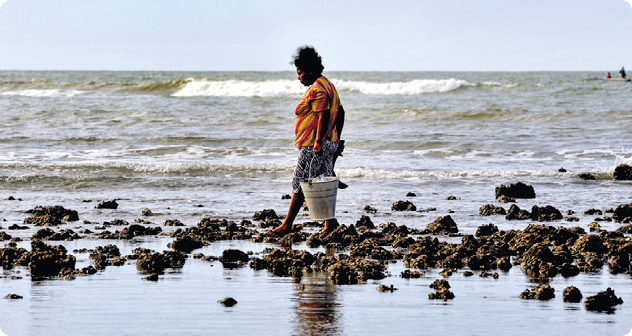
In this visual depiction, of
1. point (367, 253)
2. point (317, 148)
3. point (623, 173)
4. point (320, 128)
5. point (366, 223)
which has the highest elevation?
point (320, 128)

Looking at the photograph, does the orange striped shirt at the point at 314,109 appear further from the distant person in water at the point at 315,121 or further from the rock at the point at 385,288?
the rock at the point at 385,288

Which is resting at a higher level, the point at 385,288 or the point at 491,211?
the point at 491,211

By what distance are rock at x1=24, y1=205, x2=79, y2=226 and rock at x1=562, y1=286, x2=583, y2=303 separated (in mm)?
5736

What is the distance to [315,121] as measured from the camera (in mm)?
7137

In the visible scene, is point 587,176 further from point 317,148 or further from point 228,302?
point 228,302

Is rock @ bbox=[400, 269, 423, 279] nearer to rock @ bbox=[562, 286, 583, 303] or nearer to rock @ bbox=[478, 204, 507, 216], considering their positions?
rock @ bbox=[562, 286, 583, 303]

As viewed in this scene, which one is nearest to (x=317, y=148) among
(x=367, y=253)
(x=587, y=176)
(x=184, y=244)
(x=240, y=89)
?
(x=367, y=253)

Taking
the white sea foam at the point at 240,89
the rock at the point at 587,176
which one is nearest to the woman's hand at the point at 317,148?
the rock at the point at 587,176

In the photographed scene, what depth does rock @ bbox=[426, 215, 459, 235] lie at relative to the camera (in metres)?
7.58

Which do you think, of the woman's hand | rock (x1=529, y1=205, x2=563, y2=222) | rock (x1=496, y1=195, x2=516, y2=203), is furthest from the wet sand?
rock (x1=496, y1=195, x2=516, y2=203)

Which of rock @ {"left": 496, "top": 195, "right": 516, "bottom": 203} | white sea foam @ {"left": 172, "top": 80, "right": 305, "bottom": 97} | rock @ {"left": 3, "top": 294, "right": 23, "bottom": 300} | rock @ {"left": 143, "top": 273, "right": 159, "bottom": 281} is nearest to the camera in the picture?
rock @ {"left": 3, "top": 294, "right": 23, "bottom": 300}

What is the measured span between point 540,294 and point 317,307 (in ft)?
5.02

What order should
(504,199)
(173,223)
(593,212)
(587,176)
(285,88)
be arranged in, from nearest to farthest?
(173,223) < (593,212) < (504,199) < (587,176) < (285,88)
